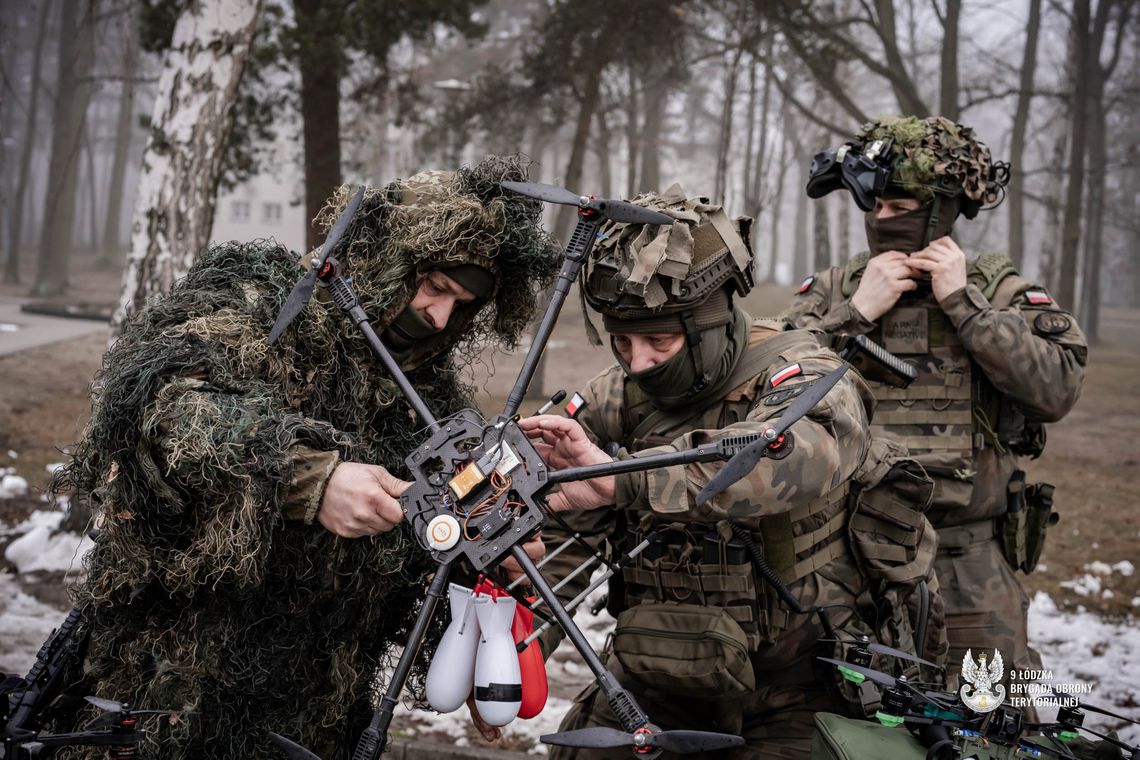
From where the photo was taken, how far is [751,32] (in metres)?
13.1

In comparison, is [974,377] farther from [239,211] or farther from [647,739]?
[239,211]

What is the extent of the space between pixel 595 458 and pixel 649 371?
365 mm

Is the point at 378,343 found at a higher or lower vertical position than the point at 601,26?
lower

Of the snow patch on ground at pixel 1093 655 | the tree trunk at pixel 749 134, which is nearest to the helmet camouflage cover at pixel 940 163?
the snow patch on ground at pixel 1093 655

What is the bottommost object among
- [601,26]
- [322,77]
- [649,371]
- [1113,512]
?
[1113,512]

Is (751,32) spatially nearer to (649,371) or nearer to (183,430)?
(649,371)

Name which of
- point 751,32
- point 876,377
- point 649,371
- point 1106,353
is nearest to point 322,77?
point 751,32

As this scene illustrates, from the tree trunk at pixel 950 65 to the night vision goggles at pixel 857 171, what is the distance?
9.33 metres

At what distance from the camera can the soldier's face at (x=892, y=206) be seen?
4.23 m

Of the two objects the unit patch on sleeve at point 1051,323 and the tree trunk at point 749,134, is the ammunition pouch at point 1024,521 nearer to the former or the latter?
the unit patch on sleeve at point 1051,323

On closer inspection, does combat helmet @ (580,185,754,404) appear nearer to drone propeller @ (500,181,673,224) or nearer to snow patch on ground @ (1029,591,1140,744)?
drone propeller @ (500,181,673,224)

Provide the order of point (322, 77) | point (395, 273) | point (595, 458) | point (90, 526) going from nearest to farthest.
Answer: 1. point (595, 458)
2. point (395, 273)
3. point (90, 526)
4. point (322, 77)

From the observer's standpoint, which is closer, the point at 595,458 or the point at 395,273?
A: the point at 595,458

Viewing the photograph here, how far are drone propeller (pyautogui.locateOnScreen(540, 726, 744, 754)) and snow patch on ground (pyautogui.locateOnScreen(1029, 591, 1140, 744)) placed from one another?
3570 millimetres
